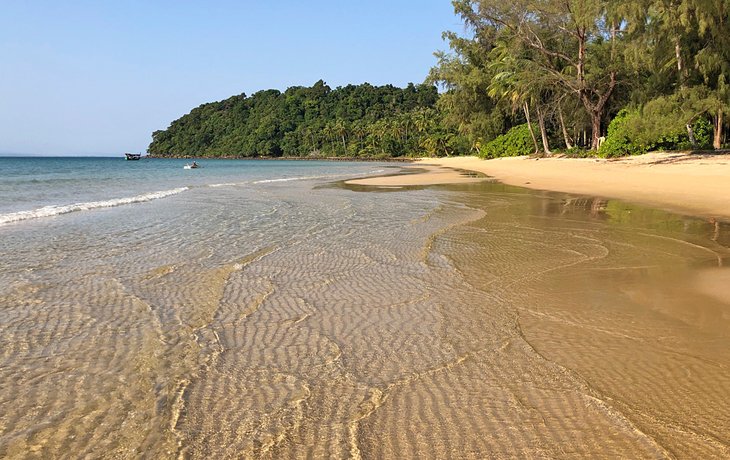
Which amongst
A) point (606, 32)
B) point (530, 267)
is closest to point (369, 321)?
point (530, 267)

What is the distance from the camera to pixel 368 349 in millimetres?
4094

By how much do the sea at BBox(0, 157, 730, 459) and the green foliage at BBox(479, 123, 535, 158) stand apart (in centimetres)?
4399

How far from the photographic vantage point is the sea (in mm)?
2812

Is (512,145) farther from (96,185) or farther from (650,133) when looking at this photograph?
(96,185)

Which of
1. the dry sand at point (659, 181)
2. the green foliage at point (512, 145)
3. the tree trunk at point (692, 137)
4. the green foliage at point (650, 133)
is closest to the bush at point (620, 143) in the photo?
the green foliage at point (650, 133)

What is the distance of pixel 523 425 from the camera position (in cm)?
291

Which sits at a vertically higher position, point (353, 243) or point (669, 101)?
point (669, 101)

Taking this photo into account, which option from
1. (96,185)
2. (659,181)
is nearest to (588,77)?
(659,181)

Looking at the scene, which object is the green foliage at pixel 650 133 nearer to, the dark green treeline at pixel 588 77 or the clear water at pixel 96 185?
the dark green treeline at pixel 588 77

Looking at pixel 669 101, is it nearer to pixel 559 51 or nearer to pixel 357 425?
Result: pixel 559 51

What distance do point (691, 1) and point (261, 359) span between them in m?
26.4

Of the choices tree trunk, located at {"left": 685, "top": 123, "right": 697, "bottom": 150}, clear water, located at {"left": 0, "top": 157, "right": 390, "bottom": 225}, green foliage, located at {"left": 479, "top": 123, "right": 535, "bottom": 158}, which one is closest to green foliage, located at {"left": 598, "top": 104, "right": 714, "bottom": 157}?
tree trunk, located at {"left": 685, "top": 123, "right": 697, "bottom": 150}

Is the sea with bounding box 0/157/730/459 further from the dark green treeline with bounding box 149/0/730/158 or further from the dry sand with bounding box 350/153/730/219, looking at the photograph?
the dark green treeline with bounding box 149/0/730/158

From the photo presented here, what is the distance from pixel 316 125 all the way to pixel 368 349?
144 metres
